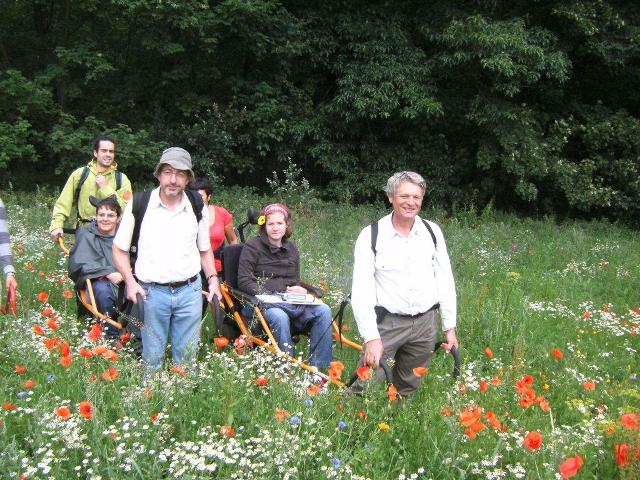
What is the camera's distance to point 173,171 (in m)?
4.03

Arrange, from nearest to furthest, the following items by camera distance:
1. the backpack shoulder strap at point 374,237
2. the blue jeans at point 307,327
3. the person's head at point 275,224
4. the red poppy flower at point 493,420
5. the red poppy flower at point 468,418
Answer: the red poppy flower at point 468,418
the red poppy flower at point 493,420
the backpack shoulder strap at point 374,237
the blue jeans at point 307,327
the person's head at point 275,224

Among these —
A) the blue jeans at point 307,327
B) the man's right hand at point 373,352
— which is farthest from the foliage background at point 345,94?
the man's right hand at point 373,352

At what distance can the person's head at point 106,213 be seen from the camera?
554cm

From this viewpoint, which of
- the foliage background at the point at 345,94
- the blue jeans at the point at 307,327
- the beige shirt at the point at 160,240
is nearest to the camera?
the beige shirt at the point at 160,240

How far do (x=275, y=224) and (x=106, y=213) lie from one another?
1.51m

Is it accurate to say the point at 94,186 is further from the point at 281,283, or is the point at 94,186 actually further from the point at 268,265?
the point at 281,283

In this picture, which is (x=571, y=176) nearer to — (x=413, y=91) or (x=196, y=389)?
(x=413, y=91)

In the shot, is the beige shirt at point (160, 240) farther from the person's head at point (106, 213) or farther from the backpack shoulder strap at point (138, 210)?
the person's head at point (106, 213)

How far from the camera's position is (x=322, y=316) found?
5035 mm

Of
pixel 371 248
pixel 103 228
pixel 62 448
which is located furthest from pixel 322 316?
pixel 62 448

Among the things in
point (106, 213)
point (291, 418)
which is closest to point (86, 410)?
point (291, 418)

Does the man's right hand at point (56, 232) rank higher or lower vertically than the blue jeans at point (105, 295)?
higher

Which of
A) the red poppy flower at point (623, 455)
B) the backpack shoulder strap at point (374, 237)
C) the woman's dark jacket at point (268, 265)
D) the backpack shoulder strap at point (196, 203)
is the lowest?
the red poppy flower at point (623, 455)

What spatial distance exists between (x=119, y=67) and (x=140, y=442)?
53.3 ft
